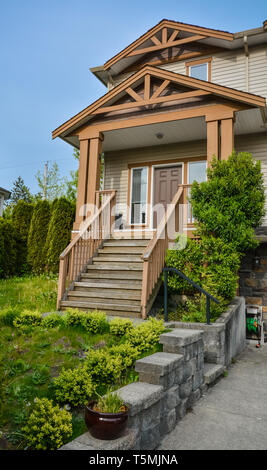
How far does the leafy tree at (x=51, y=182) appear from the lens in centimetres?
2943

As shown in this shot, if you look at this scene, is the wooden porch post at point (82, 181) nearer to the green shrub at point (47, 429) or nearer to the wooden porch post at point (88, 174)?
the wooden porch post at point (88, 174)

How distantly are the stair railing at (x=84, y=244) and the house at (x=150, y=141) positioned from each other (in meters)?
0.02

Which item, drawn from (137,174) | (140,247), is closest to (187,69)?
(137,174)

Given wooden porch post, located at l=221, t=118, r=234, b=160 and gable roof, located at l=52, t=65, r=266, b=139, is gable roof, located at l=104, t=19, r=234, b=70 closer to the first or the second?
gable roof, located at l=52, t=65, r=266, b=139

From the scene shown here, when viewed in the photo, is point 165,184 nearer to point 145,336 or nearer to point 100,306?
point 100,306

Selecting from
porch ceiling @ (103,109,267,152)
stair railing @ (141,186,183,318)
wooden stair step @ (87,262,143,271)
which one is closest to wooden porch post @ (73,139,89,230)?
porch ceiling @ (103,109,267,152)

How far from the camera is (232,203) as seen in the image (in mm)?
6348

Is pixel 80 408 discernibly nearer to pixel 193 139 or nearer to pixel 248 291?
pixel 248 291

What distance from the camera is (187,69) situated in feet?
34.7

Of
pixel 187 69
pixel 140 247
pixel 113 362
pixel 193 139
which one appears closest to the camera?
pixel 113 362

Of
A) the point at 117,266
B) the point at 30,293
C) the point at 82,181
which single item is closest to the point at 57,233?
the point at 82,181

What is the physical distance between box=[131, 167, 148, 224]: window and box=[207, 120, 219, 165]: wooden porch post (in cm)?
317

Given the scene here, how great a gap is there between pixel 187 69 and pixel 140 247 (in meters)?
6.15

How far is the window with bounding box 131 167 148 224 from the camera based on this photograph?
10541mm
